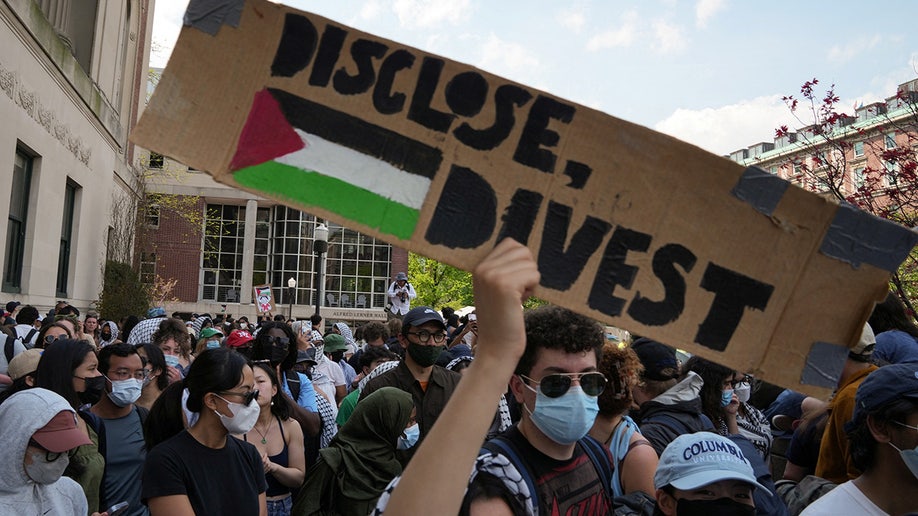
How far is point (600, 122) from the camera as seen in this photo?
188 centimetres

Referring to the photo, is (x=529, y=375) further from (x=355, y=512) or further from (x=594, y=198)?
(x=355, y=512)

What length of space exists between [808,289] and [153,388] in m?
→ 5.57

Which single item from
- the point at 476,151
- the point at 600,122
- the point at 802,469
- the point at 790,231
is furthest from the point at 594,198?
the point at 802,469

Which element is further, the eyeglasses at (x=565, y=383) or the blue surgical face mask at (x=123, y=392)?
the blue surgical face mask at (x=123, y=392)

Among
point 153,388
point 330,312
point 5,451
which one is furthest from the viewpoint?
point 330,312

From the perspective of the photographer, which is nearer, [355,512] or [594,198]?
[594,198]

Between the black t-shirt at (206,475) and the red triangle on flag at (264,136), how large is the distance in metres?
2.27

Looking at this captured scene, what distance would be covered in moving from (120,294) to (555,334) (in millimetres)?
21653

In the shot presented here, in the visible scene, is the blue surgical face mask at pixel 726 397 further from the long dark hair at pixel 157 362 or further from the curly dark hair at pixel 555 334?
the long dark hair at pixel 157 362

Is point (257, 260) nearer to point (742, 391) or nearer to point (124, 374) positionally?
point (124, 374)

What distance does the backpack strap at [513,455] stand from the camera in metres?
2.14

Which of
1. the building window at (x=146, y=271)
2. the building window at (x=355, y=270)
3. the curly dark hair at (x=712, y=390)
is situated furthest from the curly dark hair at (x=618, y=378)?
the building window at (x=355, y=270)

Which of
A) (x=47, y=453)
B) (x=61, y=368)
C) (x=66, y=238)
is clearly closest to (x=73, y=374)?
(x=61, y=368)

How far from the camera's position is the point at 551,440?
237 cm
